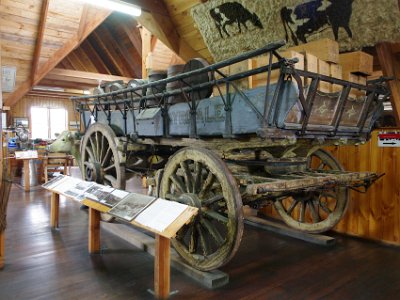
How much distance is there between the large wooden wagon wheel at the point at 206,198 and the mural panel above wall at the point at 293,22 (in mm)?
2052

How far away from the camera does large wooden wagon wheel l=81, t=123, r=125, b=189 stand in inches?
152

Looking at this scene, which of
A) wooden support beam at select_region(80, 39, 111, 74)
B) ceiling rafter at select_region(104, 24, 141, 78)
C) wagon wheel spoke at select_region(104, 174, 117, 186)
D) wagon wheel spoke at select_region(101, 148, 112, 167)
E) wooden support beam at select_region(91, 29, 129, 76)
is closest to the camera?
wagon wheel spoke at select_region(104, 174, 117, 186)

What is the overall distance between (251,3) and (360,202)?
9.05ft

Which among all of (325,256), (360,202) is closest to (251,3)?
(360,202)

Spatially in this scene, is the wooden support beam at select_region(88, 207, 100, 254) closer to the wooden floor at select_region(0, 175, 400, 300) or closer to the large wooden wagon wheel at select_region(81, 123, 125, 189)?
the wooden floor at select_region(0, 175, 400, 300)

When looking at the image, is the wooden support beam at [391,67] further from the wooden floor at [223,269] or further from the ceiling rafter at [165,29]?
the ceiling rafter at [165,29]

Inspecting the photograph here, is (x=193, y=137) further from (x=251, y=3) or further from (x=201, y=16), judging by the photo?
(x=201, y=16)

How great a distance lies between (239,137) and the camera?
2.61 m

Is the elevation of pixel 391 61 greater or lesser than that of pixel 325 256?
greater

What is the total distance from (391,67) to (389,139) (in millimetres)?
781

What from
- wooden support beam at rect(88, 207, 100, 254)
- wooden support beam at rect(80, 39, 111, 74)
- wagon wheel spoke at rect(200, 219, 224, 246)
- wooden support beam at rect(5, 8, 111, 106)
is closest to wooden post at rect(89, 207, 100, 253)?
wooden support beam at rect(88, 207, 100, 254)

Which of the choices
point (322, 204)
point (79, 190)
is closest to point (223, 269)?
point (322, 204)

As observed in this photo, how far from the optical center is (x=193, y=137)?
2973mm

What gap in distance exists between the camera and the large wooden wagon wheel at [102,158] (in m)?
3.86
